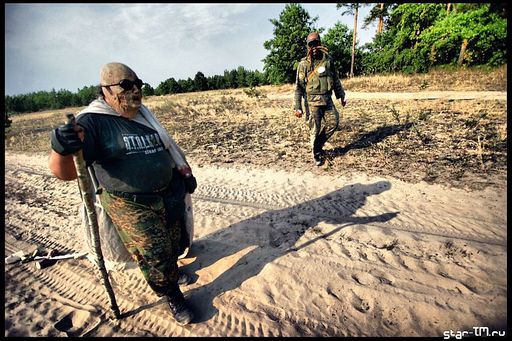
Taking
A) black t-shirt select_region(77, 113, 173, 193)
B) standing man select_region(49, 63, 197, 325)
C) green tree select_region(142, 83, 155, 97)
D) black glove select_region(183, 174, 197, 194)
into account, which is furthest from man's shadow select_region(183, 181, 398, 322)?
green tree select_region(142, 83, 155, 97)

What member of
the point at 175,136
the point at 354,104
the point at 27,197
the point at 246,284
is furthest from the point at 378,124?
the point at 27,197

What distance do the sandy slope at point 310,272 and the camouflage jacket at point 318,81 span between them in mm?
2101

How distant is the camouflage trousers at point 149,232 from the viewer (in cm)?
224

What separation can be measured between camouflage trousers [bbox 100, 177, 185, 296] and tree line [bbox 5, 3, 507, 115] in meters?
18.6

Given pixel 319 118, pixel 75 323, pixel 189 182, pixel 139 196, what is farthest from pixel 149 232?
pixel 319 118

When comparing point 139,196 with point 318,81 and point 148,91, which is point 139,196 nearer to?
point 318,81

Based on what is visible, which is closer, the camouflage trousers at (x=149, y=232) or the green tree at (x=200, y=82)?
the camouflage trousers at (x=149, y=232)

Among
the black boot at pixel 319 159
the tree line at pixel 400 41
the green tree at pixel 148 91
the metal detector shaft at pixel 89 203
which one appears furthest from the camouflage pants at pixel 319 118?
the green tree at pixel 148 91

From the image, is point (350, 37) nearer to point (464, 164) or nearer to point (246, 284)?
point (464, 164)

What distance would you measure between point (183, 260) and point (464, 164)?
17.5ft

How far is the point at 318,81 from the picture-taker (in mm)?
5629

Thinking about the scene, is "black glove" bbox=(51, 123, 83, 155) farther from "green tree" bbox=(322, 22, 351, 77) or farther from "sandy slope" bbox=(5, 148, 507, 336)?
"green tree" bbox=(322, 22, 351, 77)

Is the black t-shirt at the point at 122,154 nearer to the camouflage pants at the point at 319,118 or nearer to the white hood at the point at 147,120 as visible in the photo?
the white hood at the point at 147,120

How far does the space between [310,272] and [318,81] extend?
4013 millimetres
